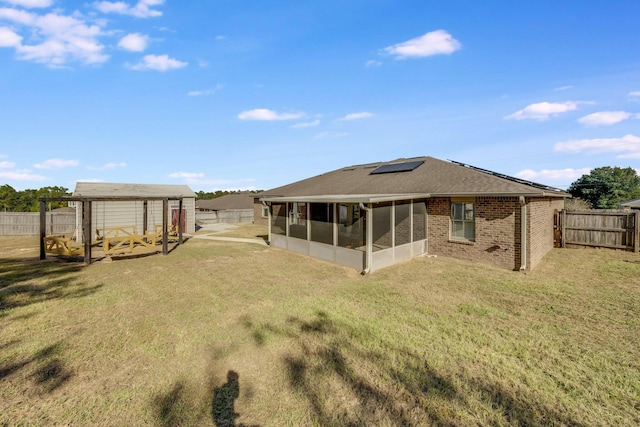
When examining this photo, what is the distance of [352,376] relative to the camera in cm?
411

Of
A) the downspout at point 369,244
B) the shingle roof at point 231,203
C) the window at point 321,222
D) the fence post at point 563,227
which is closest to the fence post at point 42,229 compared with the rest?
the window at point 321,222

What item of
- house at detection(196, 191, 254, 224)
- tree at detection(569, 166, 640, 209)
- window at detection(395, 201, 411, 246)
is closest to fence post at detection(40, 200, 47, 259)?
window at detection(395, 201, 411, 246)

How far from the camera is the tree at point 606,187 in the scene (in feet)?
123

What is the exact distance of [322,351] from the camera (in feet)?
15.7

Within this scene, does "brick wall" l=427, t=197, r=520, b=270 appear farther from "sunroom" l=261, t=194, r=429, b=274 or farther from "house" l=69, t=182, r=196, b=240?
"house" l=69, t=182, r=196, b=240

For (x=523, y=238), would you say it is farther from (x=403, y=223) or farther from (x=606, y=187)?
(x=606, y=187)

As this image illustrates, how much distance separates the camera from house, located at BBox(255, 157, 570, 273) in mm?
9961

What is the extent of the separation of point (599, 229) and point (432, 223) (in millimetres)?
8120

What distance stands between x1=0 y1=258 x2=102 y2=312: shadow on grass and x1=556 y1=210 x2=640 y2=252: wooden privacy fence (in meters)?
19.4

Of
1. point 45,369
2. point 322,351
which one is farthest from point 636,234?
point 45,369

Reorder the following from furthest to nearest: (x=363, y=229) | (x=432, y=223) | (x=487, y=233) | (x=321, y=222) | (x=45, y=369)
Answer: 1. (x=432, y=223)
2. (x=321, y=222)
3. (x=363, y=229)
4. (x=487, y=233)
5. (x=45, y=369)

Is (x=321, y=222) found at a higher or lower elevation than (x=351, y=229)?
higher

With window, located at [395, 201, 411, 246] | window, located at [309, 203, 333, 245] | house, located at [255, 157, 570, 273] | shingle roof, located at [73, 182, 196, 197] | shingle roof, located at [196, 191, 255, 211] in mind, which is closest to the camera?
house, located at [255, 157, 570, 273]

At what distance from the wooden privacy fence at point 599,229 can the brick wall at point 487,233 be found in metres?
6.55
